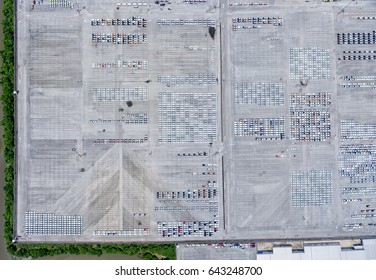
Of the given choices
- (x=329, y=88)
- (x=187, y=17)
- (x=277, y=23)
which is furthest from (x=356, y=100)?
(x=187, y=17)

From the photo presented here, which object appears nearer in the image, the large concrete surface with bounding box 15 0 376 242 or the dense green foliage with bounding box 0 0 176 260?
the dense green foliage with bounding box 0 0 176 260

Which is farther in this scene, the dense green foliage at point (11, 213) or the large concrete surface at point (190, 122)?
the large concrete surface at point (190, 122)

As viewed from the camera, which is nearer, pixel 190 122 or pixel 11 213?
pixel 11 213

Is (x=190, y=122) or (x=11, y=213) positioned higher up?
(x=190, y=122)
